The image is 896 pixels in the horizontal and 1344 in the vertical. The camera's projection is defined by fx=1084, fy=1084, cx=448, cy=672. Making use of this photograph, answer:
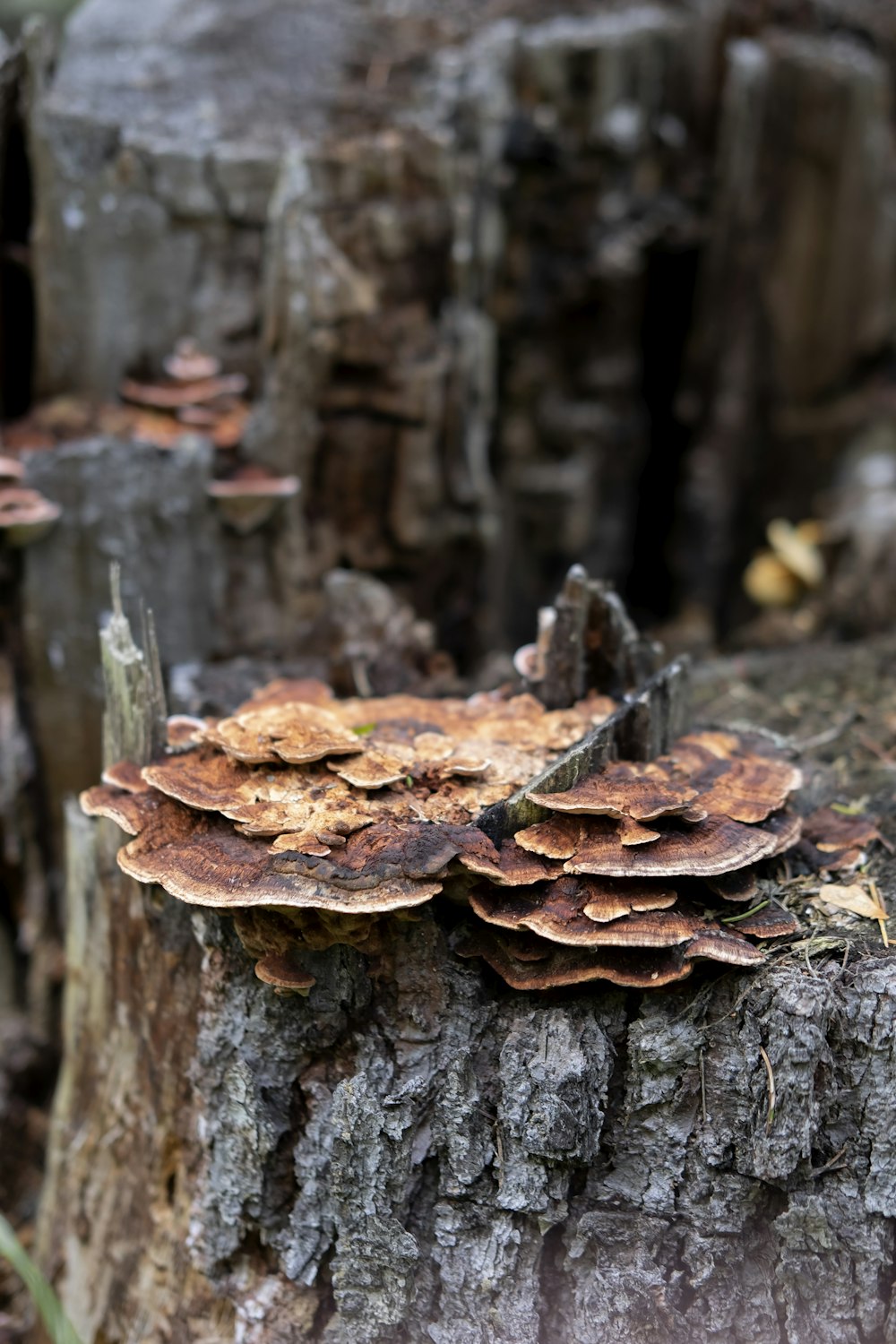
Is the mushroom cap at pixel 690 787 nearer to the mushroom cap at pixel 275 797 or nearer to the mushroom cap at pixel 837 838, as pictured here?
the mushroom cap at pixel 837 838

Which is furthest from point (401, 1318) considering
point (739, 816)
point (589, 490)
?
point (589, 490)

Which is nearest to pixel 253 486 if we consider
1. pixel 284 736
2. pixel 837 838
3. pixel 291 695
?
pixel 291 695

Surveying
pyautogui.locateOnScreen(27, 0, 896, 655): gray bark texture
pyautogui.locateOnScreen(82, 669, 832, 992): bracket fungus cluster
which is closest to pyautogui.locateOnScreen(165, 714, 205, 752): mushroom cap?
pyautogui.locateOnScreen(82, 669, 832, 992): bracket fungus cluster

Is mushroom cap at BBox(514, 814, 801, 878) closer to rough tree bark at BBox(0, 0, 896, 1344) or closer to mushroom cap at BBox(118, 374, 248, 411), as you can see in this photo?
rough tree bark at BBox(0, 0, 896, 1344)

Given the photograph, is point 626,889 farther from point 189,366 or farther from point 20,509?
point 189,366

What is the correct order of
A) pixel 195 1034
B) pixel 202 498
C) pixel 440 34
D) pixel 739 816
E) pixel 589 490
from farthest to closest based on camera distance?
pixel 589 490 → pixel 440 34 → pixel 202 498 → pixel 195 1034 → pixel 739 816

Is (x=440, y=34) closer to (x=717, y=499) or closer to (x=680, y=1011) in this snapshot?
(x=717, y=499)

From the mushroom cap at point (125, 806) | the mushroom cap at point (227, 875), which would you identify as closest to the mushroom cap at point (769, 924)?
the mushroom cap at point (227, 875)

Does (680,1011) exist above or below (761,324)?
below
